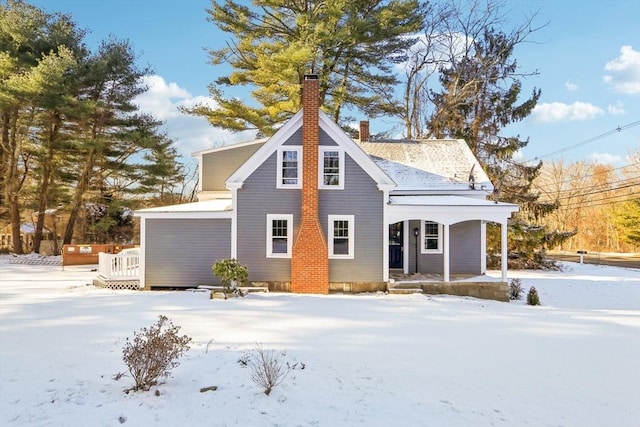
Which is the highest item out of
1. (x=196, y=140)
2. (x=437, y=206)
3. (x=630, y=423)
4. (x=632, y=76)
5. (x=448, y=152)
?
(x=632, y=76)

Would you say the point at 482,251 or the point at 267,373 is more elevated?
the point at 482,251

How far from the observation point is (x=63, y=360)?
5742mm

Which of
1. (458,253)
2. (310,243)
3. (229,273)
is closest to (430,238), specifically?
(458,253)

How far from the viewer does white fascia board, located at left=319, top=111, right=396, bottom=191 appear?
1343 centimetres

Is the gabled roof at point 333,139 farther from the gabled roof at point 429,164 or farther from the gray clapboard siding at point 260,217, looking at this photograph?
the gabled roof at point 429,164

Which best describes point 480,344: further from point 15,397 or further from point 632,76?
point 632,76

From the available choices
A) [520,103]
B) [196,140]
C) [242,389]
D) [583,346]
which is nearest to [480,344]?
[583,346]

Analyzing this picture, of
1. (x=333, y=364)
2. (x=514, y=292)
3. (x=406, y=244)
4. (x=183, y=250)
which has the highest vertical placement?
(x=406, y=244)

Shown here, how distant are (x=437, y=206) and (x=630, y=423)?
9.15 m

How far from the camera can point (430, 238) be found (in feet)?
51.3

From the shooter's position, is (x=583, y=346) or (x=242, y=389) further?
(x=583, y=346)

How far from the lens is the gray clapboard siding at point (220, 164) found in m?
17.6

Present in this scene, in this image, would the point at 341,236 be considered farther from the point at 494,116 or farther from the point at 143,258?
the point at 494,116

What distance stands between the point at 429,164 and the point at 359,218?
5.70m
